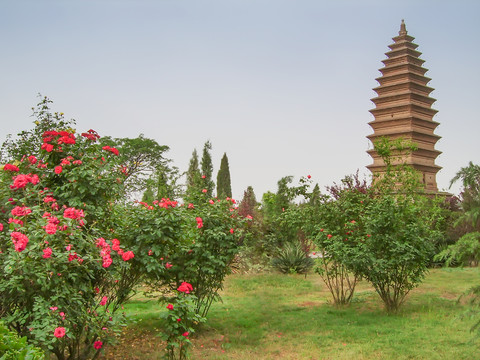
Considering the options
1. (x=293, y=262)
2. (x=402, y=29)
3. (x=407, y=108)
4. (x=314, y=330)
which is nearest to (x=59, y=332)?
(x=314, y=330)

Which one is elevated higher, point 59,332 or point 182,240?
point 182,240

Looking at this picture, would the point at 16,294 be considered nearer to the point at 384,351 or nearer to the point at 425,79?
the point at 384,351

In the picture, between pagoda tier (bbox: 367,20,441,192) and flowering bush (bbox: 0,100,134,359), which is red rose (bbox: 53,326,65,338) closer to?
flowering bush (bbox: 0,100,134,359)

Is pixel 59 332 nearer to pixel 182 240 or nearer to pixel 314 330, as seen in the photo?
pixel 182 240

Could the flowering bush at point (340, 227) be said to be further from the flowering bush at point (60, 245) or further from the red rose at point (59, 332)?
the red rose at point (59, 332)

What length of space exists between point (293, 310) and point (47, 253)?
6.90 meters

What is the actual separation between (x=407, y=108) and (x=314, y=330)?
28756mm

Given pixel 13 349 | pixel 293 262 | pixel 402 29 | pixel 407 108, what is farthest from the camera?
pixel 402 29

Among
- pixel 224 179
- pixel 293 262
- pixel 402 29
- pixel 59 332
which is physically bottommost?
pixel 59 332

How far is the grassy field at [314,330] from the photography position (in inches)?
254

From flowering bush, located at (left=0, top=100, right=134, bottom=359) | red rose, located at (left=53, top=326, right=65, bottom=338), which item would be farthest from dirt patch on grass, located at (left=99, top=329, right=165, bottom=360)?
red rose, located at (left=53, top=326, right=65, bottom=338)

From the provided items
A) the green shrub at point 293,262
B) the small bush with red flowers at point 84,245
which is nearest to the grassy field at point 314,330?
the small bush with red flowers at point 84,245

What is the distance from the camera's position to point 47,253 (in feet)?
13.6

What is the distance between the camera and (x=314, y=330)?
791 centimetres
